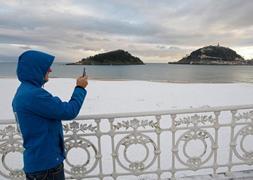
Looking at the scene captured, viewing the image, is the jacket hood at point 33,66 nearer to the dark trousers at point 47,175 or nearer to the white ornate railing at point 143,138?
the dark trousers at point 47,175

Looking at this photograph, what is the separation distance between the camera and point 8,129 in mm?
2635

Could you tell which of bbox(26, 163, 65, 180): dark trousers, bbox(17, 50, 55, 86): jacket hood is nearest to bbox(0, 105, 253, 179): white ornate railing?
bbox(26, 163, 65, 180): dark trousers

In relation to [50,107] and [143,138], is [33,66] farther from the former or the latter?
[143,138]

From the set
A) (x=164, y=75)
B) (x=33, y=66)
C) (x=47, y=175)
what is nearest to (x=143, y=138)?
(x=47, y=175)

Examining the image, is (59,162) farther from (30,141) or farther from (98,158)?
(98,158)

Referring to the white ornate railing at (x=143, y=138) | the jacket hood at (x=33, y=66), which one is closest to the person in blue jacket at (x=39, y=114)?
the jacket hood at (x=33, y=66)

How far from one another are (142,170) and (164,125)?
4325 mm

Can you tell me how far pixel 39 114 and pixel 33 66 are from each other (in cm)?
34

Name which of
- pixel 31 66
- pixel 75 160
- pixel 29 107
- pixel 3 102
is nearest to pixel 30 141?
pixel 29 107

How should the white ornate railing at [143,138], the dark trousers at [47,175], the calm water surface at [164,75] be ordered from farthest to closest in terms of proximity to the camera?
the calm water surface at [164,75] → the white ornate railing at [143,138] → the dark trousers at [47,175]

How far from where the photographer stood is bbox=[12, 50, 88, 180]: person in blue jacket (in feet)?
6.04

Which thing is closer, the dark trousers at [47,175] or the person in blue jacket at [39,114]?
the person in blue jacket at [39,114]

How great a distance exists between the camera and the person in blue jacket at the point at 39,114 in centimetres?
184

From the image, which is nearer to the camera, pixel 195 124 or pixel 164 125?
pixel 195 124
